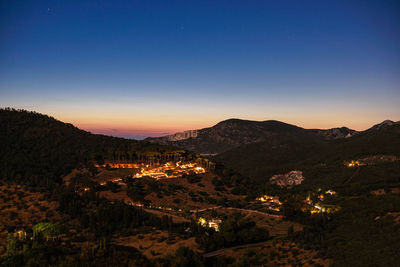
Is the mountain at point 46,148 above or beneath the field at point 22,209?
above

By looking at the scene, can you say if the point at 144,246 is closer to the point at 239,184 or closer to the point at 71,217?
the point at 71,217

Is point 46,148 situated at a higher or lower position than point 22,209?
higher

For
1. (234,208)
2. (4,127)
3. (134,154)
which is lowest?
(234,208)

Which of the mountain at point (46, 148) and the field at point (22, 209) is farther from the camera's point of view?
the mountain at point (46, 148)

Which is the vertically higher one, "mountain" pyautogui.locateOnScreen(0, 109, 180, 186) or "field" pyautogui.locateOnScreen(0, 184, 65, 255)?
"mountain" pyautogui.locateOnScreen(0, 109, 180, 186)

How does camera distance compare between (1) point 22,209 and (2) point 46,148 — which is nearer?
(1) point 22,209

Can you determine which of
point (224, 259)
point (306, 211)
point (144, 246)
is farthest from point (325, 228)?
point (144, 246)

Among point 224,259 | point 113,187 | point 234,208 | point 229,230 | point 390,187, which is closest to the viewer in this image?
point 224,259

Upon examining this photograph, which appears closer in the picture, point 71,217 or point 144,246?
point 144,246

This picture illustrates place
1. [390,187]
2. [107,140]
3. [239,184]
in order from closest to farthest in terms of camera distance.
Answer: [390,187] → [239,184] → [107,140]

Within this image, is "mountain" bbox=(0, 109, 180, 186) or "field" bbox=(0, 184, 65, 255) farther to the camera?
"mountain" bbox=(0, 109, 180, 186)

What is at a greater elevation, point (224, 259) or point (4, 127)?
point (4, 127)
